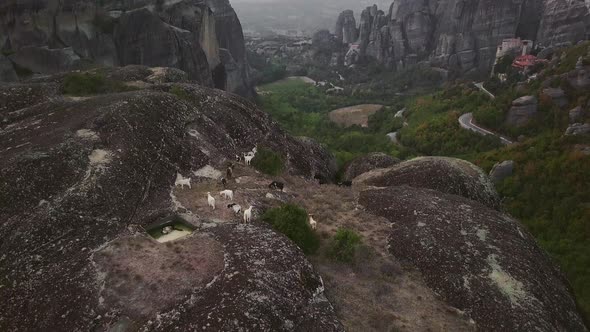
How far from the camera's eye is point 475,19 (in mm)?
140625

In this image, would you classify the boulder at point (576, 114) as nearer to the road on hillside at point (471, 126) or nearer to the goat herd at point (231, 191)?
the road on hillside at point (471, 126)

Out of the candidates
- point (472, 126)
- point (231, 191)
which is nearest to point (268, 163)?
point (231, 191)

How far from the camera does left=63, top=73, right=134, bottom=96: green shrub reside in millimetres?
37438

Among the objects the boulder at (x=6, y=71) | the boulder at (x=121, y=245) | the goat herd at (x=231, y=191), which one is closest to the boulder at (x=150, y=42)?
the boulder at (x=6, y=71)

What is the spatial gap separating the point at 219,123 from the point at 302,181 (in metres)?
7.26

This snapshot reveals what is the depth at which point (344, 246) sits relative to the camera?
21281mm

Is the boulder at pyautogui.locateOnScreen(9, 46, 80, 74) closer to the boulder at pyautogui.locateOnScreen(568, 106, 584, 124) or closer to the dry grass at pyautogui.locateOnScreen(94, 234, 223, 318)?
the dry grass at pyautogui.locateOnScreen(94, 234, 223, 318)

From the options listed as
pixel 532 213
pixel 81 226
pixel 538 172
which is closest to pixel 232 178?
pixel 81 226

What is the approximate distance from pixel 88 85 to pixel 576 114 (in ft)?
195

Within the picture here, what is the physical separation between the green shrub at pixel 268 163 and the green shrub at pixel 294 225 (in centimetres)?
784

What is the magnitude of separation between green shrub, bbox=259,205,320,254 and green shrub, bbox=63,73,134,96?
23.7 meters

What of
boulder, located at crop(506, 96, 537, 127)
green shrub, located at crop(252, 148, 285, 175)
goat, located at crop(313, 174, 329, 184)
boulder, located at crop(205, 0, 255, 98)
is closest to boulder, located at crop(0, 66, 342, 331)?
green shrub, located at crop(252, 148, 285, 175)

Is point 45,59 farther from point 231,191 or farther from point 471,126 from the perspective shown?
point 471,126

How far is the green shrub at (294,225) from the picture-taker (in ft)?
68.5
